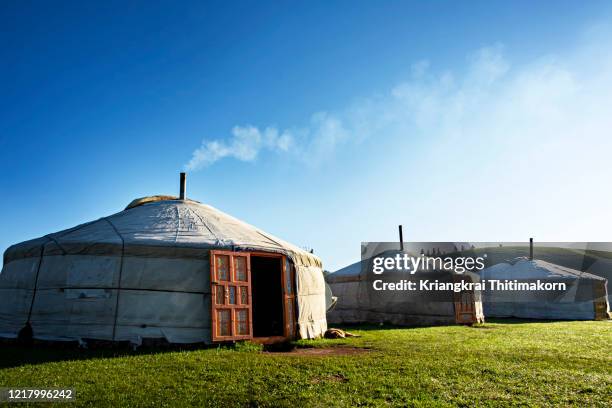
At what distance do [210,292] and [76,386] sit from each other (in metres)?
2.96

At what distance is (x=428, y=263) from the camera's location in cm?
1377

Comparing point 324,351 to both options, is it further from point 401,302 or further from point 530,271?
point 530,271

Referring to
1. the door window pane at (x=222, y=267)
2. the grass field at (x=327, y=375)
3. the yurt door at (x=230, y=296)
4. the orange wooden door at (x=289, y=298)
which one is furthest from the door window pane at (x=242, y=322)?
the orange wooden door at (x=289, y=298)

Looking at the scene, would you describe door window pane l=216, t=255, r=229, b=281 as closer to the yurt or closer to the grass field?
the yurt

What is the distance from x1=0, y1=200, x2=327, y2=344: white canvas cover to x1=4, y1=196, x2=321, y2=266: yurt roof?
0.02 metres

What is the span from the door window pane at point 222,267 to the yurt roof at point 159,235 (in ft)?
0.68

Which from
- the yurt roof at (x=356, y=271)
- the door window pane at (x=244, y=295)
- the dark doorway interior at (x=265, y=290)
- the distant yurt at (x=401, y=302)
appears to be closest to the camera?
the door window pane at (x=244, y=295)

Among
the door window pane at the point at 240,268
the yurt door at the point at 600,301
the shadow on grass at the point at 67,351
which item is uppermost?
the door window pane at the point at 240,268

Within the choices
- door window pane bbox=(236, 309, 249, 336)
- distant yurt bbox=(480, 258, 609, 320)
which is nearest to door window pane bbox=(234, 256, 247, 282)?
door window pane bbox=(236, 309, 249, 336)

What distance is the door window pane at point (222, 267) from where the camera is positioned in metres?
7.51

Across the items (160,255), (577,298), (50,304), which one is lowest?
(577,298)

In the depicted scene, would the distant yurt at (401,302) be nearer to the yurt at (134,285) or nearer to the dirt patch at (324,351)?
the yurt at (134,285)

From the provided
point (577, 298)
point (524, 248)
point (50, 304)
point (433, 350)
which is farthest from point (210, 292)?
point (524, 248)

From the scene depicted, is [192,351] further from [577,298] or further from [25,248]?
[577,298]
